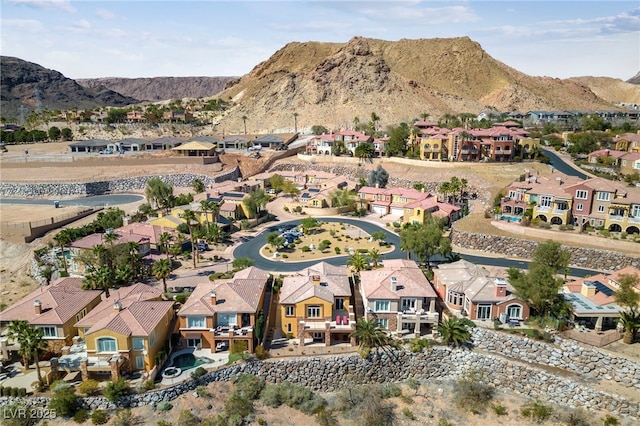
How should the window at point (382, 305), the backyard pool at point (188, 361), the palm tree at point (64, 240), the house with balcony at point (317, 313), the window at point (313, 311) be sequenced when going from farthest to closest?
the palm tree at point (64, 240), the window at point (382, 305), the window at point (313, 311), the house with balcony at point (317, 313), the backyard pool at point (188, 361)

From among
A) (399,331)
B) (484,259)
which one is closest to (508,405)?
(399,331)

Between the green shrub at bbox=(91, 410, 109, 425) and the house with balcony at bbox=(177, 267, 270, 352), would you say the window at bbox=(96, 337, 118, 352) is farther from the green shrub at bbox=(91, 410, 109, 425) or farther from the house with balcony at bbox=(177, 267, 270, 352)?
the house with balcony at bbox=(177, 267, 270, 352)

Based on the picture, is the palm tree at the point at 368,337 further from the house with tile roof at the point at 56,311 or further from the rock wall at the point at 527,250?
the rock wall at the point at 527,250

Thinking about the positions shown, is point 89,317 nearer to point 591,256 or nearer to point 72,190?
point 591,256

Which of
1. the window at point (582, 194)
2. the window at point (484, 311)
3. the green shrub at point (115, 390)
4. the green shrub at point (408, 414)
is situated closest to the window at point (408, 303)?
the window at point (484, 311)

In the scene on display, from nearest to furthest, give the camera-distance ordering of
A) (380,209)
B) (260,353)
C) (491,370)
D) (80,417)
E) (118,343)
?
1. (80,417)
2. (118,343)
3. (260,353)
4. (491,370)
5. (380,209)

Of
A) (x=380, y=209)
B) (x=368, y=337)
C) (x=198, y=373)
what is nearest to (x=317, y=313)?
(x=368, y=337)

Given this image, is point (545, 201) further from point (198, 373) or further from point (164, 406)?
point (164, 406)
